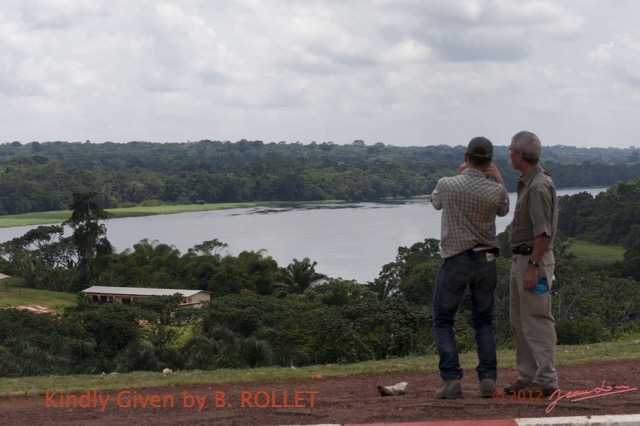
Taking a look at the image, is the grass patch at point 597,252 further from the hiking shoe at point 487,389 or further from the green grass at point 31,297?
the hiking shoe at point 487,389

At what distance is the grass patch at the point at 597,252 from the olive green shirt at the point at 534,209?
50848mm

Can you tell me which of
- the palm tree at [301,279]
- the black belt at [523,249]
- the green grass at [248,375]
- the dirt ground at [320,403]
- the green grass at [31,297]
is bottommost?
the green grass at [31,297]

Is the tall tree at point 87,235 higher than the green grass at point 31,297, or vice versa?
the tall tree at point 87,235

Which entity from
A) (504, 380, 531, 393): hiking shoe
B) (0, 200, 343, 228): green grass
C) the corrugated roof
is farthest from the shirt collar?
(0, 200, 343, 228): green grass

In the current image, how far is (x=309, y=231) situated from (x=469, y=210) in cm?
8306

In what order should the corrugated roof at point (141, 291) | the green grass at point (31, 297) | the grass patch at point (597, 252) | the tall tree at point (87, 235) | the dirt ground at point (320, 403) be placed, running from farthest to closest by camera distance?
the grass patch at point (597, 252)
the tall tree at point (87, 235)
the green grass at point (31, 297)
the corrugated roof at point (141, 291)
the dirt ground at point (320, 403)

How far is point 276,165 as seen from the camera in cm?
15162

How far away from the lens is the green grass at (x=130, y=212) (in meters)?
103

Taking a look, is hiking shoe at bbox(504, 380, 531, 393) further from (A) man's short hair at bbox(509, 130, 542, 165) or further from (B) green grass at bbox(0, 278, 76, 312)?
(B) green grass at bbox(0, 278, 76, 312)

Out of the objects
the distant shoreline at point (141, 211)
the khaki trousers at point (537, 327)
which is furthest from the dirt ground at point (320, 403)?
the distant shoreline at point (141, 211)

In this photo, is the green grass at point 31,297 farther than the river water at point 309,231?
No

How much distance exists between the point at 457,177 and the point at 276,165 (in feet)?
482

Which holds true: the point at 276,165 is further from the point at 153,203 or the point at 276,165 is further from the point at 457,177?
the point at 457,177

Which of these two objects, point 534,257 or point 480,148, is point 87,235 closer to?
point 480,148
